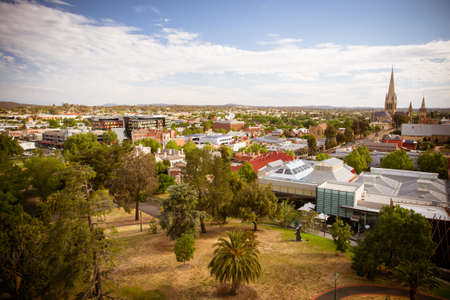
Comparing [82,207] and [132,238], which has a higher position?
[82,207]

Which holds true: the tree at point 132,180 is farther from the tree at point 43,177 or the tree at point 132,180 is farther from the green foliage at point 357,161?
the green foliage at point 357,161

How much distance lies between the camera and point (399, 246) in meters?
17.7

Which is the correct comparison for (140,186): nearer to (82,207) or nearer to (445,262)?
(82,207)

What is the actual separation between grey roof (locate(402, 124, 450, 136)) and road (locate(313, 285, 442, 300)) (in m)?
101

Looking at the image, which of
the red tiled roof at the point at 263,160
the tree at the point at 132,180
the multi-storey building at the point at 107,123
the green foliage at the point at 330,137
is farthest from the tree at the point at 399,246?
the multi-storey building at the point at 107,123

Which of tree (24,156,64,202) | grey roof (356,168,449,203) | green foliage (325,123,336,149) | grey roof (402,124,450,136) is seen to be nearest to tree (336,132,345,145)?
green foliage (325,123,336,149)

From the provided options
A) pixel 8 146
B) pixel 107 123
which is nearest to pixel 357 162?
pixel 8 146

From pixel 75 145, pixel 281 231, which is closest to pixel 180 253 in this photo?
pixel 281 231

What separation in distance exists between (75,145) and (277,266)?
69.6 meters

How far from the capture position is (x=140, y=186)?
109 feet

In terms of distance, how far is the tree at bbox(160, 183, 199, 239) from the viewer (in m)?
23.1

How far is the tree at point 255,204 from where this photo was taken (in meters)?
26.7

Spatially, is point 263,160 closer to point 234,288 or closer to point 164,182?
point 164,182

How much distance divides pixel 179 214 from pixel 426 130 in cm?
11068
